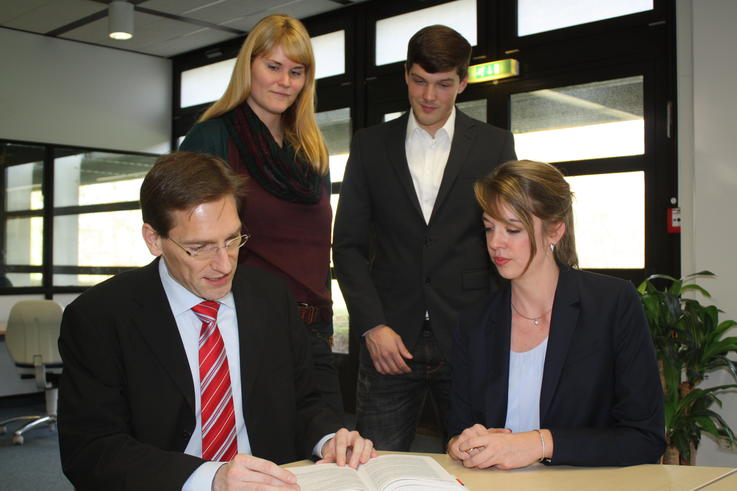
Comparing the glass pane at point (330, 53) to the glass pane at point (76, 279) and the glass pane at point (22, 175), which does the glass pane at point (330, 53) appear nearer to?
the glass pane at point (22, 175)

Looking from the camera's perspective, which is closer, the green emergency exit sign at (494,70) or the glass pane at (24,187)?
the green emergency exit sign at (494,70)

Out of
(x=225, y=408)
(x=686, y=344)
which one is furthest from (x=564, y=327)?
(x=686, y=344)

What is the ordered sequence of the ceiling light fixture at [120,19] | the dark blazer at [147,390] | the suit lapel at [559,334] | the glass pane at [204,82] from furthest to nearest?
the glass pane at [204,82] → the ceiling light fixture at [120,19] → the suit lapel at [559,334] → the dark blazer at [147,390]

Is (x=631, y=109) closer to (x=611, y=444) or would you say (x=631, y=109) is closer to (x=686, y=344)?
(x=686, y=344)

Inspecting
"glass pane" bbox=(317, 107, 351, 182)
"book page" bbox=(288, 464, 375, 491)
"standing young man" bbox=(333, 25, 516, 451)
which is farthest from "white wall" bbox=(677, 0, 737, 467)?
"book page" bbox=(288, 464, 375, 491)

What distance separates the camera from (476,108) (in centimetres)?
508

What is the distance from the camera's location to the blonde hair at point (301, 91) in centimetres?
206

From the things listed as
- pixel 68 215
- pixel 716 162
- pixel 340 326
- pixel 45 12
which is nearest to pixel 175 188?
pixel 716 162

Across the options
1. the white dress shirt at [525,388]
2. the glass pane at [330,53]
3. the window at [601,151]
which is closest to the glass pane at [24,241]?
the glass pane at [330,53]

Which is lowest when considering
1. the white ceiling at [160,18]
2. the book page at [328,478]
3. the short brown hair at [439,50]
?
the book page at [328,478]

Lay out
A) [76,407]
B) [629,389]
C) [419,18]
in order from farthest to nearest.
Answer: [419,18] < [629,389] < [76,407]

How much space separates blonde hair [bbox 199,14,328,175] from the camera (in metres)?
2.06

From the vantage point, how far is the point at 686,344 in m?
3.33

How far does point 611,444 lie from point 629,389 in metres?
0.15
